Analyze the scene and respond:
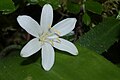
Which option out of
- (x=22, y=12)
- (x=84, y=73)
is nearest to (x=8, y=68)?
(x=84, y=73)

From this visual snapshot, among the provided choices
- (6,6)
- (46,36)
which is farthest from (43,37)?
(6,6)

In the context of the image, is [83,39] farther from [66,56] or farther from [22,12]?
[22,12]

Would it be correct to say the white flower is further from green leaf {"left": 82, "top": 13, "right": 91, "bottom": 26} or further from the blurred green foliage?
green leaf {"left": 82, "top": 13, "right": 91, "bottom": 26}

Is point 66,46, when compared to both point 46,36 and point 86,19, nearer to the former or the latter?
point 46,36

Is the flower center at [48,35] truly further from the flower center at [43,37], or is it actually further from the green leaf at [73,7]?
the green leaf at [73,7]

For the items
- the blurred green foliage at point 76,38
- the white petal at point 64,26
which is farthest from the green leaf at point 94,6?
the white petal at point 64,26
